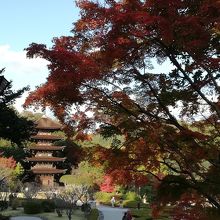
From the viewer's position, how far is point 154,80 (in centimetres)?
992

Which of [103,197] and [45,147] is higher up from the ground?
[45,147]

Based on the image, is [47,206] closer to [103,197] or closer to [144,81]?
[103,197]

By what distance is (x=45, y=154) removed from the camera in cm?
5500

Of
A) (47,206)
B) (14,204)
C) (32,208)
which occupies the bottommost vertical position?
(32,208)

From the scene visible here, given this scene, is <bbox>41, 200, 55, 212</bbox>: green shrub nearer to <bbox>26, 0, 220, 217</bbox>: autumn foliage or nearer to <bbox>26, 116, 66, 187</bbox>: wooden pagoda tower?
<bbox>26, 116, 66, 187</bbox>: wooden pagoda tower

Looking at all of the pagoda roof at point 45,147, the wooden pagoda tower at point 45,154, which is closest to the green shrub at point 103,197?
the wooden pagoda tower at point 45,154

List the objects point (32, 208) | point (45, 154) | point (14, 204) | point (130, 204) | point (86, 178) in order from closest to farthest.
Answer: point (32, 208) → point (14, 204) → point (130, 204) → point (86, 178) → point (45, 154)

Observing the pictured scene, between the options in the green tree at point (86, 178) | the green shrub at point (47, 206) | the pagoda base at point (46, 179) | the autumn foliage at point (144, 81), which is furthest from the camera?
the pagoda base at point (46, 179)

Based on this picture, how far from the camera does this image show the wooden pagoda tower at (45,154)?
54.3 metres

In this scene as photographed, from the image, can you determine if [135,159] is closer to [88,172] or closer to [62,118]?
[62,118]

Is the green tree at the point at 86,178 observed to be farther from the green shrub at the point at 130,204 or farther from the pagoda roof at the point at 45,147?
the pagoda roof at the point at 45,147

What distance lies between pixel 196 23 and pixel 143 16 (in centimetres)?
104

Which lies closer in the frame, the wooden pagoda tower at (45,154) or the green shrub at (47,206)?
the green shrub at (47,206)

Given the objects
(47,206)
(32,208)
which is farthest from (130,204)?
(32,208)
